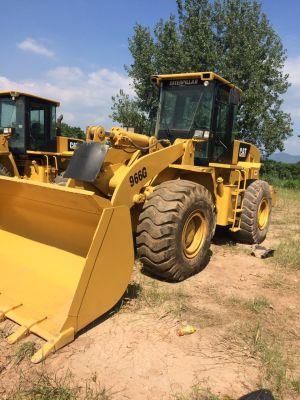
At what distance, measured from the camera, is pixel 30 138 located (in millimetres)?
10508

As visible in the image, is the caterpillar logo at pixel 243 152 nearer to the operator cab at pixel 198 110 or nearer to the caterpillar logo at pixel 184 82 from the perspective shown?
the operator cab at pixel 198 110

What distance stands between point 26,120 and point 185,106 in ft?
18.6

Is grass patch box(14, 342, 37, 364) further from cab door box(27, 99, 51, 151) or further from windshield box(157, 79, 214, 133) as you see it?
cab door box(27, 99, 51, 151)

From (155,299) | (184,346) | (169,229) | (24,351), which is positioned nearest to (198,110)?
(169,229)

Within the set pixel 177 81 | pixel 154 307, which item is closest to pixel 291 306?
pixel 154 307

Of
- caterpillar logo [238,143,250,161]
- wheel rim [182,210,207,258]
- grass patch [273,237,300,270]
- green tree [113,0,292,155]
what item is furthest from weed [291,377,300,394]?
green tree [113,0,292,155]

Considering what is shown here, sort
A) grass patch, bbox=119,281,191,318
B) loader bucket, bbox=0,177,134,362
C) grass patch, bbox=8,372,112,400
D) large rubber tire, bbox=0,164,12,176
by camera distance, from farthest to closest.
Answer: large rubber tire, bbox=0,164,12,176
grass patch, bbox=119,281,191,318
loader bucket, bbox=0,177,134,362
grass patch, bbox=8,372,112,400

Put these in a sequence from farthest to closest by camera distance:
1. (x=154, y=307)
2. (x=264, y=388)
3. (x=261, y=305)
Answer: (x=261, y=305) → (x=154, y=307) → (x=264, y=388)

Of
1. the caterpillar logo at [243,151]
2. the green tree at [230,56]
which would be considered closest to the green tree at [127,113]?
the green tree at [230,56]

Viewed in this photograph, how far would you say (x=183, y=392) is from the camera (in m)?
2.79

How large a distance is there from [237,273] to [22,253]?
9.50 feet

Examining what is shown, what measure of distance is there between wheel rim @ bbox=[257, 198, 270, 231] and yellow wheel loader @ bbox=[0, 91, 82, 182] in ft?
17.5

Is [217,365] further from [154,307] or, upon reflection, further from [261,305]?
[261,305]

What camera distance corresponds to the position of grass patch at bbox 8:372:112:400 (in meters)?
2.65
